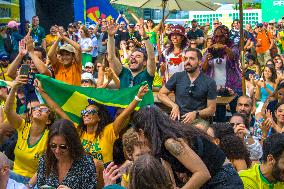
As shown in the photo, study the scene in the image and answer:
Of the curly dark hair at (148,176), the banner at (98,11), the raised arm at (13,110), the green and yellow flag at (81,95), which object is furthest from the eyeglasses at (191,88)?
the banner at (98,11)

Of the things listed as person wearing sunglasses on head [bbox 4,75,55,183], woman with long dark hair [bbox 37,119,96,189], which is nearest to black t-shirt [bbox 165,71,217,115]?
person wearing sunglasses on head [bbox 4,75,55,183]

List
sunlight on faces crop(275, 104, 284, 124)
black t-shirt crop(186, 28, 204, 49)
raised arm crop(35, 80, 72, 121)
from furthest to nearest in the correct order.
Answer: black t-shirt crop(186, 28, 204, 49) → sunlight on faces crop(275, 104, 284, 124) → raised arm crop(35, 80, 72, 121)

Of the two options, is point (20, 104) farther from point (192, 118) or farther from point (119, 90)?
point (192, 118)

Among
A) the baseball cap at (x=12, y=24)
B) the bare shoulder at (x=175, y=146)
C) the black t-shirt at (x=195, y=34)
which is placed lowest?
the bare shoulder at (x=175, y=146)

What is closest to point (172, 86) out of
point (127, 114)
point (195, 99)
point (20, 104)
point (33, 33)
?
point (195, 99)

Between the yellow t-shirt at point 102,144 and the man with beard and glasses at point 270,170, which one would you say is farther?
the yellow t-shirt at point 102,144

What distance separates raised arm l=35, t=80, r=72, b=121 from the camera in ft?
27.6

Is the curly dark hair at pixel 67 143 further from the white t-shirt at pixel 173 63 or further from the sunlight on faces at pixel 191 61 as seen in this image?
the white t-shirt at pixel 173 63

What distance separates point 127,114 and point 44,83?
153 centimetres

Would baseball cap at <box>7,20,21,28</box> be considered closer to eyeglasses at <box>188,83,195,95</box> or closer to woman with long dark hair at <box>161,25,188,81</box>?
woman with long dark hair at <box>161,25,188,81</box>

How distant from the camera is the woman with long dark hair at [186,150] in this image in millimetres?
5508

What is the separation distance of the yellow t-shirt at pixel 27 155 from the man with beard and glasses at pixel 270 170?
2406 mm

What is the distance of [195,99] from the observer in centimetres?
884

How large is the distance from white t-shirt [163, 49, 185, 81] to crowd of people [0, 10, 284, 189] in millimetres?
14
